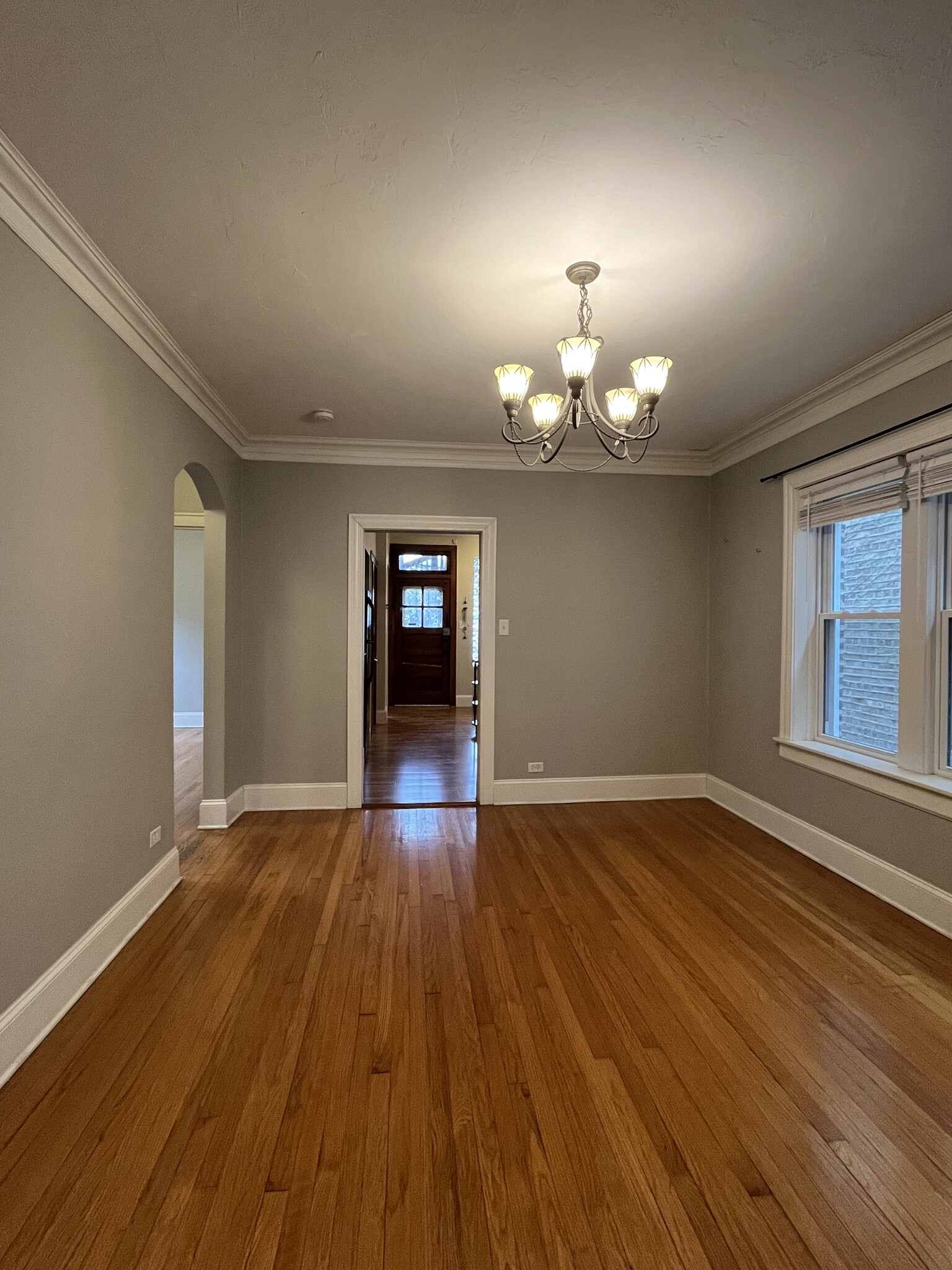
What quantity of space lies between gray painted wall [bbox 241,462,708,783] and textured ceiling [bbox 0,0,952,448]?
1.71 meters

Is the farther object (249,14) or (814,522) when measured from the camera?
(814,522)

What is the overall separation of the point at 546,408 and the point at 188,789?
440 centimetres

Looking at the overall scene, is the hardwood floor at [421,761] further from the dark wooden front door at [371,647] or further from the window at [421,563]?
the window at [421,563]

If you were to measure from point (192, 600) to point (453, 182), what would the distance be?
7.80m

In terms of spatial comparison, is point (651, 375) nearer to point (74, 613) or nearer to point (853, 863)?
point (74, 613)

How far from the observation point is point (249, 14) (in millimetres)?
1299

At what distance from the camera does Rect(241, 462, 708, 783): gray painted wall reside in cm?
444

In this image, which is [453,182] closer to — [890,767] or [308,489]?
[308,489]

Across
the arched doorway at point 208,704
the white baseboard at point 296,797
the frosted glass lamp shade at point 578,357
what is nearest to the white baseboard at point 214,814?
the arched doorway at point 208,704

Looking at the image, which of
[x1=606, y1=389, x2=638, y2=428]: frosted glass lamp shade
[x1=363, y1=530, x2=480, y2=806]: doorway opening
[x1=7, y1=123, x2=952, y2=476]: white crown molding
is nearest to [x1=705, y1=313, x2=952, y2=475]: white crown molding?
[x1=7, y1=123, x2=952, y2=476]: white crown molding

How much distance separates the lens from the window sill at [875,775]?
274 centimetres

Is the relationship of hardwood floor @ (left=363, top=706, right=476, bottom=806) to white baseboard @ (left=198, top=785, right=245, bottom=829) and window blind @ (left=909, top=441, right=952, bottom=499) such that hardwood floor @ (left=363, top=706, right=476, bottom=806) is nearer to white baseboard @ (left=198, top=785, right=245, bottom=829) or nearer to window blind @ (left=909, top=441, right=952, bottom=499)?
white baseboard @ (left=198, top=785, right=245, bottom=829)

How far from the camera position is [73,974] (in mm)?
2166

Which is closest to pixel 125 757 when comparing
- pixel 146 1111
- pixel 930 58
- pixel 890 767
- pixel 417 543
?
pixel 146 1111
